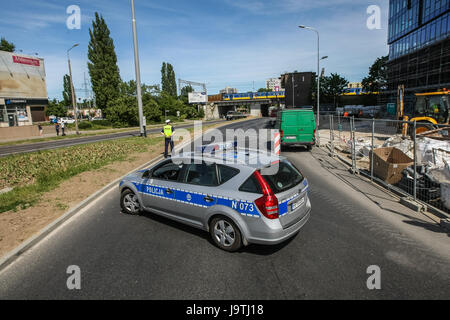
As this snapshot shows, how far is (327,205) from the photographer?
21.9ft

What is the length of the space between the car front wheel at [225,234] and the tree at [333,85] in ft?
205

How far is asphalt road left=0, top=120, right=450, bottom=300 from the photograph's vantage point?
3.56 metres

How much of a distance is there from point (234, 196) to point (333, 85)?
205 ft

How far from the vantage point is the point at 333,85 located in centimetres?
6003

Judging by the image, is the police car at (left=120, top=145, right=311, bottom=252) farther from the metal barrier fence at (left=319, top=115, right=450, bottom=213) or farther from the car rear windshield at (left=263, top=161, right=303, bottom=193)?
the metal barrier fence at (left=319, top=115, right=450, bottom=213)

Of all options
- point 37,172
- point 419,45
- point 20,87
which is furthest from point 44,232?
point 419,45

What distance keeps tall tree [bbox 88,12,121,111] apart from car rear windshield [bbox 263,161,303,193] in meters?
52.0

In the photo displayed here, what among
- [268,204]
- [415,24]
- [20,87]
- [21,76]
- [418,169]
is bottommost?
[418,169]

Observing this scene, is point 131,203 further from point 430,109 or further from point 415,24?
point 415,24

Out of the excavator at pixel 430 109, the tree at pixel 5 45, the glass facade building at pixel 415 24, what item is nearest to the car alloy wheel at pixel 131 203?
the excavator at pixel 430 109

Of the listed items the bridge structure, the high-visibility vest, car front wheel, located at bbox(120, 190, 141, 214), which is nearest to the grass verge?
the high-visibility vest

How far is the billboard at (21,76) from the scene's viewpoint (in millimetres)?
41419
